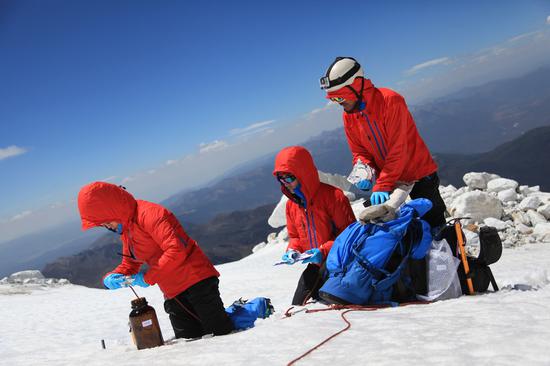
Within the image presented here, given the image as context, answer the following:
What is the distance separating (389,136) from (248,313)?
8.73 ft

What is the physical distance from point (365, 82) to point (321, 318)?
2566 mm

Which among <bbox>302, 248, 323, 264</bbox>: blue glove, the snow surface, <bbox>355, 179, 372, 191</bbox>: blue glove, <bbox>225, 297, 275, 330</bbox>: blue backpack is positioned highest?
<bbox>355, 179, 372, 191</bbox>: blue glove

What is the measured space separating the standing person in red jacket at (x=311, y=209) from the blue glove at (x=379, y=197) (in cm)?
49

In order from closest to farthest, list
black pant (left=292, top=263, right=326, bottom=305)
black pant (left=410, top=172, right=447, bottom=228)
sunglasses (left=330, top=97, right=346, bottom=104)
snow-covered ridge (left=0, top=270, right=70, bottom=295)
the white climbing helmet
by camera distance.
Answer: the white climbing helmet, sunglasses (left=330, top=97, right=346, bottom=104), black pant (left=410, top=172, right=447, bottom=228), black pant (left=292, top=263, right=326, bottom=305), snow-covered ridge (left=0, top=270, right=70, bottom=295)

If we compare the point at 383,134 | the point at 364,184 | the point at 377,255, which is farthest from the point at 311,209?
the point at 383,134

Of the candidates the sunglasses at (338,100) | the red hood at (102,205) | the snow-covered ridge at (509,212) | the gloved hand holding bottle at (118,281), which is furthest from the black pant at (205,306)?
the snow-covered ridge at (509,212)

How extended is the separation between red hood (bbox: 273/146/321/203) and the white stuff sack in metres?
1.56

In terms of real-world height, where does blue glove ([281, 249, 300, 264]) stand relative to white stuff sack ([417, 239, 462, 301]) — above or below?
above

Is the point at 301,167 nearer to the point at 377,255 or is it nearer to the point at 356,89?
the point at 356,89

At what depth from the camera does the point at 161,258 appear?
443 centimetres

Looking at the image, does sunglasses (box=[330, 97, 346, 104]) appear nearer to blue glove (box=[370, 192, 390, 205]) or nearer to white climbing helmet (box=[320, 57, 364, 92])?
white climbing helmet (box=[320, 57, 364, 92])

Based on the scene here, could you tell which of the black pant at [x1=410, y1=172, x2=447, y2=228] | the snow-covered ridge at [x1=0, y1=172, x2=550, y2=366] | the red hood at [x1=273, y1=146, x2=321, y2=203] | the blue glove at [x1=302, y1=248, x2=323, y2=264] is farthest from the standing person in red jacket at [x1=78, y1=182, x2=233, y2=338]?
the black pant at [x1=410, y1=172, x2=447, y2=228]

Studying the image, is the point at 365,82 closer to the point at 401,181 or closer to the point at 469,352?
the point at 401,181

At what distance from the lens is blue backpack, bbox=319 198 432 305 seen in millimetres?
4461
